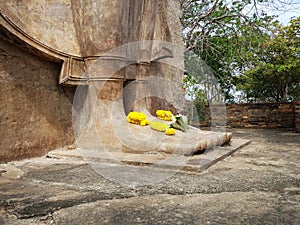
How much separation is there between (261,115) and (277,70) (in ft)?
8.38

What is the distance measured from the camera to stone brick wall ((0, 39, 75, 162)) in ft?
6.16

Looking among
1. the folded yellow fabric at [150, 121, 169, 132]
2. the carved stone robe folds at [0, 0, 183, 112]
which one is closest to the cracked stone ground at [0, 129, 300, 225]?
the folded yellow fabric at [150, 121, 169, 132]

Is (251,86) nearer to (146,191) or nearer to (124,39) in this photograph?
(124,39)

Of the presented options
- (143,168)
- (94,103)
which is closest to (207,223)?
(143,168)

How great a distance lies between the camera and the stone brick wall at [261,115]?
6.59m

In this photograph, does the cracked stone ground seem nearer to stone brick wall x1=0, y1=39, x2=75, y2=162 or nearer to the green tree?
stone brick wall x1=0, y1=39, x2=75, y2=162

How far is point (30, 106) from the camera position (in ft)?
6.70

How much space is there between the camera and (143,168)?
1.73 metres

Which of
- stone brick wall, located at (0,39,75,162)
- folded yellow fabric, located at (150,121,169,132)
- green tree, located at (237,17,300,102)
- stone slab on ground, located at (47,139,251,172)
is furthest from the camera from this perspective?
green tree, located at (237,17,300,102)

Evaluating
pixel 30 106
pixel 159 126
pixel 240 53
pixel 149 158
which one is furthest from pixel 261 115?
pixel 30 106

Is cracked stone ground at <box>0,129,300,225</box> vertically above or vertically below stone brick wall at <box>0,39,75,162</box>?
below

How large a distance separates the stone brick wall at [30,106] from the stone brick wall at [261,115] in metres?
5.66

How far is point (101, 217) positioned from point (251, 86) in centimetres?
1029

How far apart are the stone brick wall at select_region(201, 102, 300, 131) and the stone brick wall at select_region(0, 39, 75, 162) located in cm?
566
